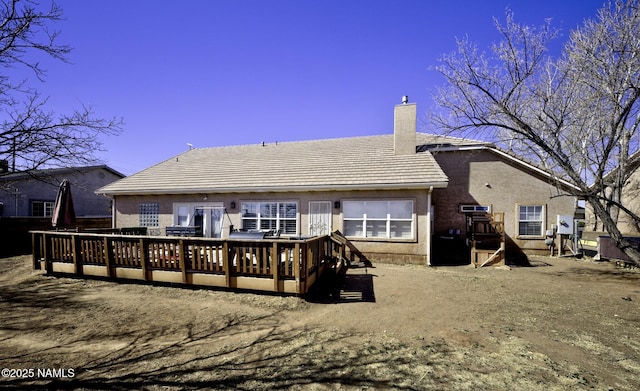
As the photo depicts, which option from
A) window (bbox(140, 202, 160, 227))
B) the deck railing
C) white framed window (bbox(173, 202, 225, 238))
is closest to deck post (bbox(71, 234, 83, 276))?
the deck railing

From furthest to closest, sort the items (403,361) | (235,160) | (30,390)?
1. (235,160)
2. (403,361)
3. (30,390)

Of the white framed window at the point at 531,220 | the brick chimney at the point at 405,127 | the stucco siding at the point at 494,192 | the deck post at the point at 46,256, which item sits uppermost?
the brick chimney at the point at 405,127

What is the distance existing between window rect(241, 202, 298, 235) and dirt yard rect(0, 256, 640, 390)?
5.09 m

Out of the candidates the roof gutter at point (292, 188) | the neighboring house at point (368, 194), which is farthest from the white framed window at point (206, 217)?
the roof gutter at point (292, 188)

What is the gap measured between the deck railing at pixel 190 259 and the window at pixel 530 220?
10.6 m

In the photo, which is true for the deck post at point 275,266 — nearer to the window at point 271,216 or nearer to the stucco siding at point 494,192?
the window at point 271,216

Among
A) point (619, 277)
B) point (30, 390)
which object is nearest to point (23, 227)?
point (30, 390)

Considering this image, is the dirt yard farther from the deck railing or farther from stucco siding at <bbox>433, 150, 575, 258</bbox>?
stucco siding at <bbox>433, 150, 575, 258</bbox>

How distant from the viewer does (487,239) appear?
11.8 m

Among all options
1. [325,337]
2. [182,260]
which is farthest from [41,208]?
[325,337]

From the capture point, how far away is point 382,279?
7.96m

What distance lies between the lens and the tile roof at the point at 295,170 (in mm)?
10695

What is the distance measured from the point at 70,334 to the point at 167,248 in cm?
261

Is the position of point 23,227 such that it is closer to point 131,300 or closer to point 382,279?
point 131,300
